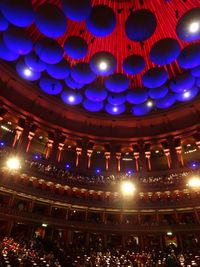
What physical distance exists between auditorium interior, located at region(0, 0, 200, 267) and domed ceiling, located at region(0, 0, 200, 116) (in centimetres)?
5

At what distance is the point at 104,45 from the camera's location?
14.0 meters

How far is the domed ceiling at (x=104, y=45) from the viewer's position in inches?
316

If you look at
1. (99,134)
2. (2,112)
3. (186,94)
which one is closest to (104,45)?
(186,94)

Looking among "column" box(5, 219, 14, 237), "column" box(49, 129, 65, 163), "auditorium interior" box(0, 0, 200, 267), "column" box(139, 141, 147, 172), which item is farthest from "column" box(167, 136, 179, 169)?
"column" box(5, 219, 14, 237)

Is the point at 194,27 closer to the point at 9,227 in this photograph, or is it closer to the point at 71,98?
the point at 71,98

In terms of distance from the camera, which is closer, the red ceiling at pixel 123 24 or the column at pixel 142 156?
the red ceiling at pixel 123 24

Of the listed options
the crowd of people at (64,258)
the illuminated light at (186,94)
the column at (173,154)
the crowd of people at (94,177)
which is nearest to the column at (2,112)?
the crowd of people at (94,177)

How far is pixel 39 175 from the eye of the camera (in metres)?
18.6

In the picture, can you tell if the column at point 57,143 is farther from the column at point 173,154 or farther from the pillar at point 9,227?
the column at point 173,154

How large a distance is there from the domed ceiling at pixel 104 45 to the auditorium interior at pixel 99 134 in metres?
0.05

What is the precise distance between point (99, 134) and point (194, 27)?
1755 cm

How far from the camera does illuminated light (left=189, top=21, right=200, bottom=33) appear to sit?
7781mm

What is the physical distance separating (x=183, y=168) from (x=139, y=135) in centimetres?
574

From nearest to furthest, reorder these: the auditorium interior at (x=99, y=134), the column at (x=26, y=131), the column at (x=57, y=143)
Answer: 1. the auditorium interior at (x=99, y=134)
2. the column at (x=26, y=131)
3. the column at (x=57, y=143)
